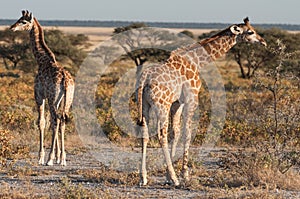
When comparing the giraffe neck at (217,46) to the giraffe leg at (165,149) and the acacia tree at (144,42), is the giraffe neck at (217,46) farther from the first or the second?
the acacia tree at (144,42)

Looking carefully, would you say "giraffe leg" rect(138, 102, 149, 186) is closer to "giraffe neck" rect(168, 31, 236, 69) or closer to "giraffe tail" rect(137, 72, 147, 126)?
"giraffe tail" rect(137, 72, 147, 126)

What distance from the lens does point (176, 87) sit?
9031 mm

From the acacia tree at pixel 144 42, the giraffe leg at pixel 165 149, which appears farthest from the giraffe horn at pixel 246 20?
the acacia tree at pixel 144 42

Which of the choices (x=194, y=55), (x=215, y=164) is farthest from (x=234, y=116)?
(x=194, y=55)

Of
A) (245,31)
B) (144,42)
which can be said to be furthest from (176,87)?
(144,42)

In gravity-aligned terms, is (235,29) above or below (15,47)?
above

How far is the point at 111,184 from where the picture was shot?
342 inches

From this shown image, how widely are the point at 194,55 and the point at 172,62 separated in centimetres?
48

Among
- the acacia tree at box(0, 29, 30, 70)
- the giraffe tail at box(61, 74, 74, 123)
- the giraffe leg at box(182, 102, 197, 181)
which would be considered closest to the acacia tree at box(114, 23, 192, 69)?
the acacia tree at box(0, 29, 30, 70)

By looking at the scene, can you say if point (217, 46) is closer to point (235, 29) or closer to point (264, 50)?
point (235, 29)

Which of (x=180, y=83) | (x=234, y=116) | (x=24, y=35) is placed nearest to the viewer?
(x=180, y=83)

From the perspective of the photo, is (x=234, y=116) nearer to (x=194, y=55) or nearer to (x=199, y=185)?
(x=194, y=55)

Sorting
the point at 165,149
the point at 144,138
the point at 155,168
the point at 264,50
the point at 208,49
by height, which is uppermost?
the point at 208,49

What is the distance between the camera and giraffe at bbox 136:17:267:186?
28.6ft
